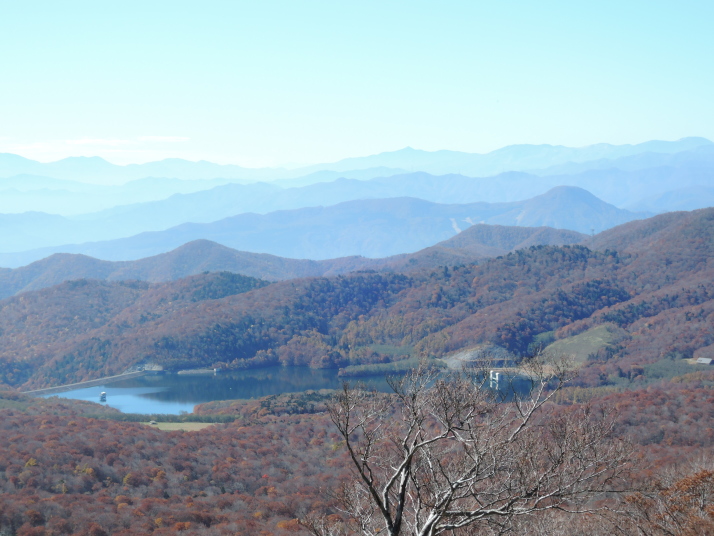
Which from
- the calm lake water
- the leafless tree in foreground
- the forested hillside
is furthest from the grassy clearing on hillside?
the leafless tree in foreground

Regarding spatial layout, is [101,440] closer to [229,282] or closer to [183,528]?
[183,528]

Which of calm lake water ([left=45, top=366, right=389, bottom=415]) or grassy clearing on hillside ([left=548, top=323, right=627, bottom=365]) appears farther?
grassy clearing on hillside ([left=548, top=323, right=627, bottom=365])

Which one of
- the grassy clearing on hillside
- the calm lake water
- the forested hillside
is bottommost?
the calm lake water

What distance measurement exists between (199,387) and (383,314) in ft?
139

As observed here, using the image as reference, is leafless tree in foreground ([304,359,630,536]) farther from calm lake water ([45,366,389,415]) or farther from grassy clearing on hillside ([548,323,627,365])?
grassy clearing on hillside ([548,323,627,365])

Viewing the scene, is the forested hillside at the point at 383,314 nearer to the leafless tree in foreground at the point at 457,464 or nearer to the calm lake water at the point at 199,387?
the calm lake water at the point at 199,387

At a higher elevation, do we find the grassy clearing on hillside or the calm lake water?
the grassy clearing on hillside

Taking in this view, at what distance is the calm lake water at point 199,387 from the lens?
266 feet

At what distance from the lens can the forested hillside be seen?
100250 millimetres

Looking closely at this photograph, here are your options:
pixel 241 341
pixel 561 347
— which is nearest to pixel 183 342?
pixel 241 341

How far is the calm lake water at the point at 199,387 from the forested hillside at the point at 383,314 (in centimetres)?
559

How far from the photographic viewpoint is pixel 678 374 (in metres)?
73.2

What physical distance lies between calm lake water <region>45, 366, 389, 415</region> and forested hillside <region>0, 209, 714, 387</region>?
5.59 m

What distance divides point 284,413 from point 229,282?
3274 inches
